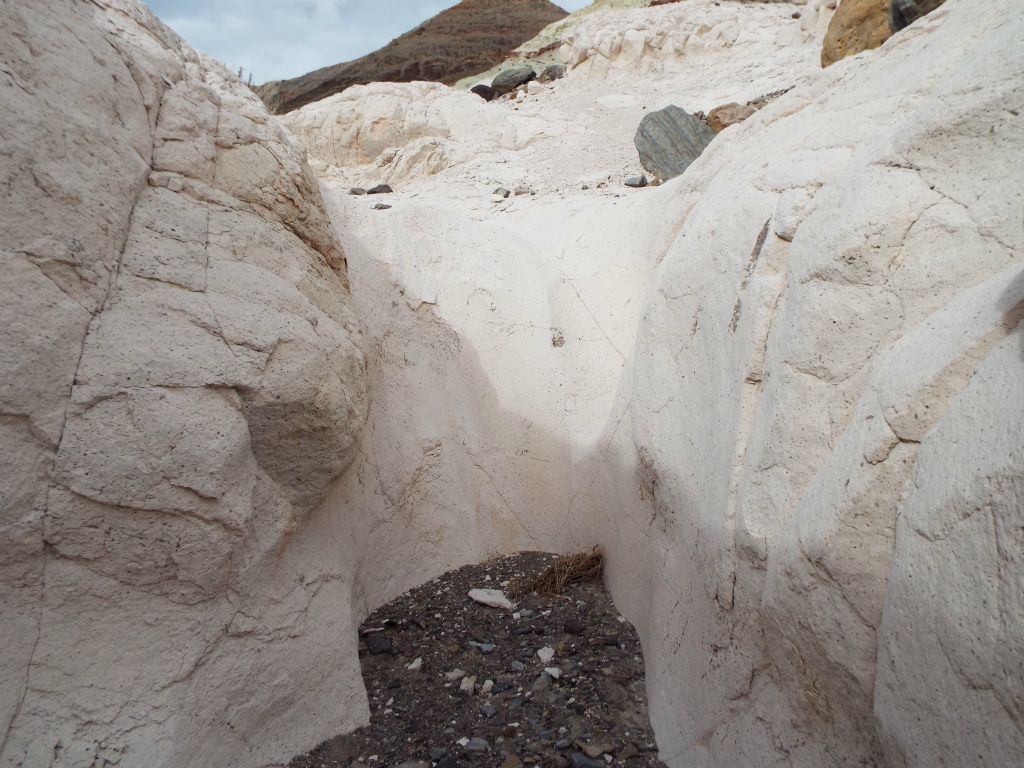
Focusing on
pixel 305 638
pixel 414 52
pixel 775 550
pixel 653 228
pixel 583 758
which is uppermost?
pixel 414 52

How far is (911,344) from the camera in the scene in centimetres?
165

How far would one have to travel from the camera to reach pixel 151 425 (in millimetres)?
2037

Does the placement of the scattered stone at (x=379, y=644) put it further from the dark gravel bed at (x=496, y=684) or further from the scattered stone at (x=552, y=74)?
the scattered stone at (x=552, y=74)

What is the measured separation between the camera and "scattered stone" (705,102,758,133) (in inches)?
294

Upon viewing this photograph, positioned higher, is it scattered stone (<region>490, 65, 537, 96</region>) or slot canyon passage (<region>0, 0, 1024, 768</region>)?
scattered stone (<region>490, 65, 537, 96</region>)

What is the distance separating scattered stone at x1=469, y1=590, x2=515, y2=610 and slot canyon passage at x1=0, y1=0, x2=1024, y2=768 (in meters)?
0.28

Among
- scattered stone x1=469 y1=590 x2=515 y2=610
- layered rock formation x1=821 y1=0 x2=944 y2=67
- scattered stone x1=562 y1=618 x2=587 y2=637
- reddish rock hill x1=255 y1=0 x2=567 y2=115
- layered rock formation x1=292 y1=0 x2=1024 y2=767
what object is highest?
reddish rock hill x1=255 y1=0 x2=567 y2=115

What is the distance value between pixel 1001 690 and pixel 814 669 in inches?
21.5

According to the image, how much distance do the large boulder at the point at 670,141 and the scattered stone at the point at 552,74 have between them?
407cm

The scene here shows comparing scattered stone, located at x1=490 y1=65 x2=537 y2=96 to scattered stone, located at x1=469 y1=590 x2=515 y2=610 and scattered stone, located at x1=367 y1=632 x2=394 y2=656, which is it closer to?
scattered stone, located at x1=469 y1=590 x2=515 y2=610

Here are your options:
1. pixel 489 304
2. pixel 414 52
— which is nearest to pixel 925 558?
pixel 489 304

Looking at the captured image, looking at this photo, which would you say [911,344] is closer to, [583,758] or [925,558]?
[925,558]

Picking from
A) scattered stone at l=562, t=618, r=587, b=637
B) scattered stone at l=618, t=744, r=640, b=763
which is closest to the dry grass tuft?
scattered stone at l=562, t=618, r=587, b=637

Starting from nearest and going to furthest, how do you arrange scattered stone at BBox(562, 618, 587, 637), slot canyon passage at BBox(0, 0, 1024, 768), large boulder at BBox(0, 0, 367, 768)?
slot canyon passage at BBox(0, 0, 1024, 768) → large boulder at BBox(0, 0, 367, 768) → scattered stone at BBox(562, 618, 587, 637)
